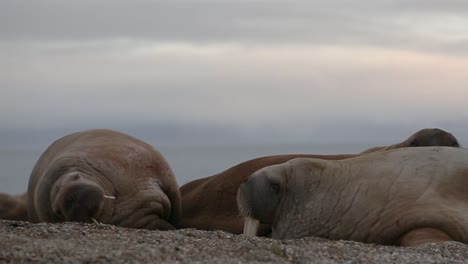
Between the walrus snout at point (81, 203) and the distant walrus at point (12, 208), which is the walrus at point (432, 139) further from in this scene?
the distant walrus at point (12, 208)

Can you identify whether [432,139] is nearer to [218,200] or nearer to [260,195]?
[260,195]

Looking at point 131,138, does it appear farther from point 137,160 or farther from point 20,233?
point 20,233

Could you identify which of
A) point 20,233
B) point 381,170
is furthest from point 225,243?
point 381,170

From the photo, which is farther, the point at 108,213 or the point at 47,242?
the point at 108,213

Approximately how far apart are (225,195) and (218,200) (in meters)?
0.10

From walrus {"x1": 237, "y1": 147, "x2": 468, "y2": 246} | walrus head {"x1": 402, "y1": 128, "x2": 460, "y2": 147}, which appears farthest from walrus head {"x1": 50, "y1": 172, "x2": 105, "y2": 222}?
walrus head {"x1": 402, "y1": 128, "x2": 460, "y2": 147}

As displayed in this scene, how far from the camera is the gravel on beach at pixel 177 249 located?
7.46 meters

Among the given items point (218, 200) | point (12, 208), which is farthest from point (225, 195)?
point (12, 208)

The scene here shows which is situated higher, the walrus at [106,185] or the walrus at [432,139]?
the walrus at [432,139]

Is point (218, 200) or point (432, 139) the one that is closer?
point (432, 139)

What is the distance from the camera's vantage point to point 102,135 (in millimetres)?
13062

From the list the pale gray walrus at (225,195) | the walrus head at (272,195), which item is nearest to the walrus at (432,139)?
the pale gray walrus at (225,195)

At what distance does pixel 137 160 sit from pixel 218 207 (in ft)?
3.33

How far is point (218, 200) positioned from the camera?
41.2 ft
